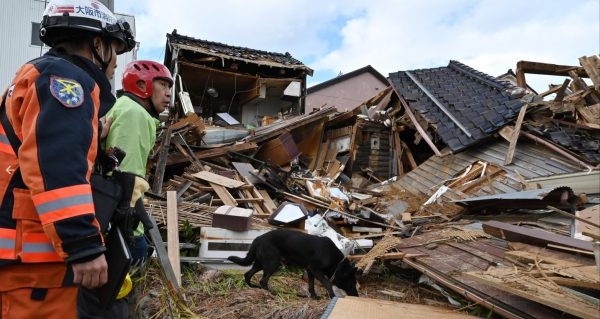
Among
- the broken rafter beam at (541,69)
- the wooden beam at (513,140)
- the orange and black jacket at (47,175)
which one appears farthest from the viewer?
the broken rafter beam at (541,69)

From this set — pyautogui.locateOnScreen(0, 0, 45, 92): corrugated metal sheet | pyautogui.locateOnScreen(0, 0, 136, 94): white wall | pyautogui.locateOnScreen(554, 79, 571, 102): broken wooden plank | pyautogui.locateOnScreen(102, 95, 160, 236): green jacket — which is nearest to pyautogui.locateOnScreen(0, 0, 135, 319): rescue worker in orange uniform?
pyautogui.locateOnScreen(102, 95, 160, 236): green jacket

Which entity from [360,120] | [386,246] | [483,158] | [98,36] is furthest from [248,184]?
[98,36]

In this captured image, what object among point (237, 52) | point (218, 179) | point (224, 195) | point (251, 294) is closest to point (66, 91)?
point (251, 294)

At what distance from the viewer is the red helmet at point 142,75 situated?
3338mm

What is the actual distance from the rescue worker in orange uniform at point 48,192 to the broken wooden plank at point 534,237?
10.9 ft

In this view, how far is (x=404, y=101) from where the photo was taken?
1151cm

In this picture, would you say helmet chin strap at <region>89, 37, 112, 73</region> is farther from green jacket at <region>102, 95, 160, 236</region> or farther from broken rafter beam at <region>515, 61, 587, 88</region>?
broken rafter beam at <region>515, 61, 587, 88</region>

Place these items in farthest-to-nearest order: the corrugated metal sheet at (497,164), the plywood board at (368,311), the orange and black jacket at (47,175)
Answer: the corrugated metal sheet at (497,164), the plywood board at (368,311), the orange and black jacket at (47,175)

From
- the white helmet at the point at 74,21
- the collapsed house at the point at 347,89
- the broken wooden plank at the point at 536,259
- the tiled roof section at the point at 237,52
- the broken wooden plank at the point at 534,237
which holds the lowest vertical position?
the broken wooden plank at the point at 536,259

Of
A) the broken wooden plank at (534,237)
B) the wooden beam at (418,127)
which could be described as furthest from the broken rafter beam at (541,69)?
the broken wooden plank at (534,237)

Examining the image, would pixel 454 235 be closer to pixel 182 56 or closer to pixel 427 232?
pixel 427 232

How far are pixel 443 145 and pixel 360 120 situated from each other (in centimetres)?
306

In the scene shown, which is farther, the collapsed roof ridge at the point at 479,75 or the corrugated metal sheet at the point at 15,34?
the corrugated metal sheet at the point at 15,34

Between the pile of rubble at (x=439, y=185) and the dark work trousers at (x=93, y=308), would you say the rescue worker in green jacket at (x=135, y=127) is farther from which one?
the pile of rubble at (x=439, y=185)
